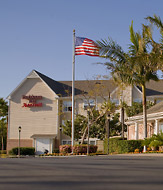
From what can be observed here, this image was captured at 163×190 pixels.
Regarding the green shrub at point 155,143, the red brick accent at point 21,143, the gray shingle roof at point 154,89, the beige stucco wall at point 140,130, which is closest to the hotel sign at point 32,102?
the red brick accent at point 21,143

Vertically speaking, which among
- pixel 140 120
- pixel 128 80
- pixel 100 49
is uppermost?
pixel 100 49

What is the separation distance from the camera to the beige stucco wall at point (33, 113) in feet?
168

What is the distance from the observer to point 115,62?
30.2 metres

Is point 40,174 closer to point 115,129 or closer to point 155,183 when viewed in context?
point 155,183

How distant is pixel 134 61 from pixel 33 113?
25272 mm

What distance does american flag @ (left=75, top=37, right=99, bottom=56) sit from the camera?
32062 mm

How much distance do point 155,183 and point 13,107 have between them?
1783 inches

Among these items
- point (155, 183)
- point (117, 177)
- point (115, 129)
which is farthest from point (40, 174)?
point (115, 129)

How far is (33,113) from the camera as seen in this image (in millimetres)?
51750

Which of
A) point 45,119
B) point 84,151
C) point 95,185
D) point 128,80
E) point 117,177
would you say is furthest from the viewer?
point 45,119

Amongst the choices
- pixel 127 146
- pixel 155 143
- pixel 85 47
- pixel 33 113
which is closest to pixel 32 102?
pixel 33 113

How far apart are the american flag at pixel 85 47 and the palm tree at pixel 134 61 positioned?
5.72 feet

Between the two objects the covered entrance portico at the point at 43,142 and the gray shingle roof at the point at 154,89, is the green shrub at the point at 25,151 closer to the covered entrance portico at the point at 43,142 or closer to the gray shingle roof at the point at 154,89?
the covered entrance portico at the point at 43,142

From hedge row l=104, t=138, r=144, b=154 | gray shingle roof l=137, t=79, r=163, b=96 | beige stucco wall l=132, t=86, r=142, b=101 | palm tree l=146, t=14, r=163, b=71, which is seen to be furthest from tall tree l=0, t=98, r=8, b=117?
palm tree l=146, t=14, r=163, b=71
